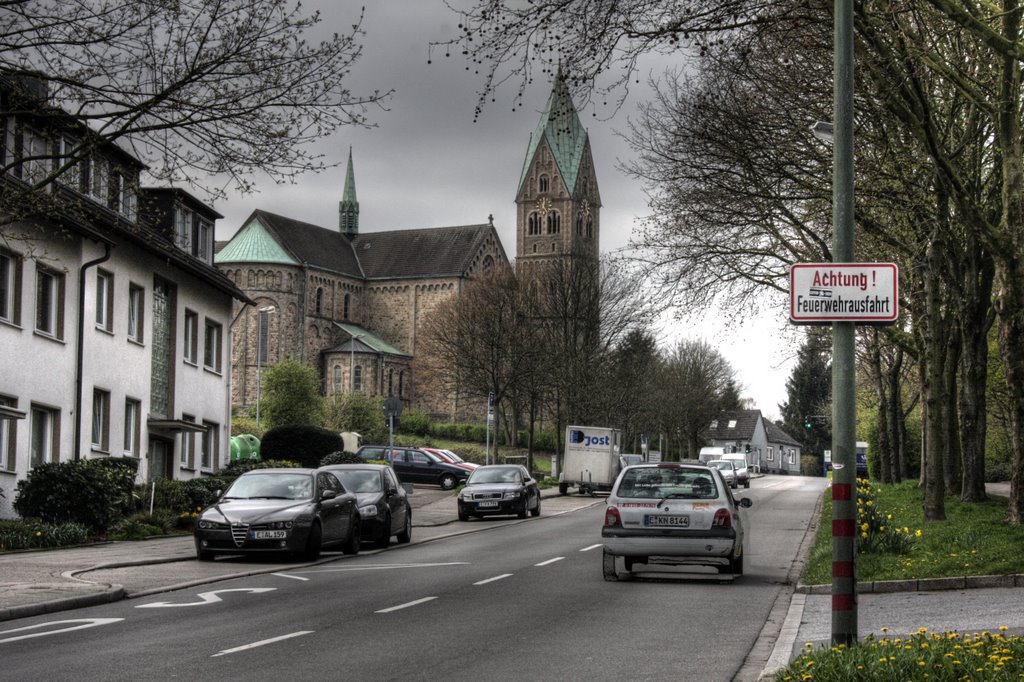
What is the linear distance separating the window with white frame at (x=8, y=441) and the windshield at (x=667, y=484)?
14.8 meters

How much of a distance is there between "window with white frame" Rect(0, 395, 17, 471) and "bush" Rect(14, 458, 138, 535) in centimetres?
264

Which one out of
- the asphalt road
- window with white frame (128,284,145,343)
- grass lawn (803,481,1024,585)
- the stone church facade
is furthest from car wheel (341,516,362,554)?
the stone church facade

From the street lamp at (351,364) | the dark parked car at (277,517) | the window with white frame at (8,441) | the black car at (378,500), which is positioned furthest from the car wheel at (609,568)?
the street lamp at (351,364)

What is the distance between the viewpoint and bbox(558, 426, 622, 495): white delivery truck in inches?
2087

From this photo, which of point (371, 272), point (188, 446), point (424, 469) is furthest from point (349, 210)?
point (188, 446)

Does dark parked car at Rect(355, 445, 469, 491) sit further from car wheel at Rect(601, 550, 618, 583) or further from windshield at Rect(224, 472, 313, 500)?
car wheel at Rect(601, 550, 618, 583)

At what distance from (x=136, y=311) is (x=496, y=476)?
10.3 metres

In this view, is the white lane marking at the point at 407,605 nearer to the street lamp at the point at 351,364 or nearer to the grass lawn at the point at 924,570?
the grass lawn at the point at 924,570

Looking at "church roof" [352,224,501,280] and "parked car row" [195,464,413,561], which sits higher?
"church roof" [352,224,501,280]

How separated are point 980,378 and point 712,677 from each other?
23973 millimetres

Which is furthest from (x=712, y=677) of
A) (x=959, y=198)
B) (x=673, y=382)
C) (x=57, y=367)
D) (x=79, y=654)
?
(x=673, y=382)

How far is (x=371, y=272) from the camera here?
12325 cm

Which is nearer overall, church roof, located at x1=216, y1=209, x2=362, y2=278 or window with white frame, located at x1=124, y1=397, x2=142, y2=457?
window with white frame, located at x1=124, y1=397, x2=142, y2=457

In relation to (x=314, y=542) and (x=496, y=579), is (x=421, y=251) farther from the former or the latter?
(x=496, y=579)
